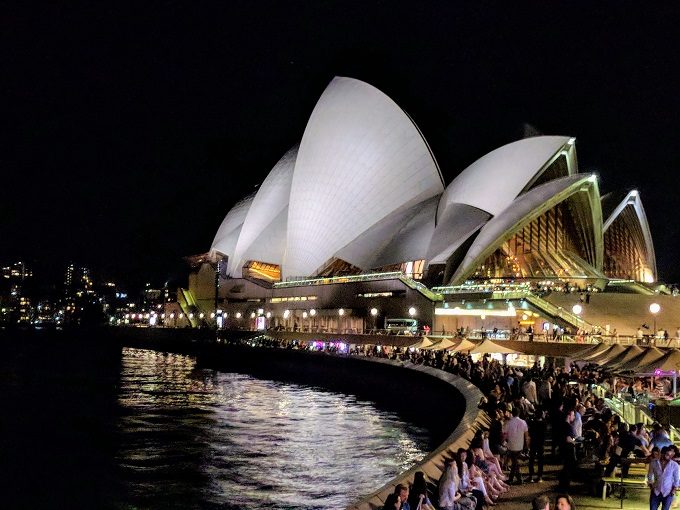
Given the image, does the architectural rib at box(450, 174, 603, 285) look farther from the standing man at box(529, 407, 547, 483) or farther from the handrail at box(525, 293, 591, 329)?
the standing man at box(529, 407, 547, 483)

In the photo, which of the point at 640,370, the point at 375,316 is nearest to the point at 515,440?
the point at 640,370

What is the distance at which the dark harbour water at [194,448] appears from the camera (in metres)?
12.1

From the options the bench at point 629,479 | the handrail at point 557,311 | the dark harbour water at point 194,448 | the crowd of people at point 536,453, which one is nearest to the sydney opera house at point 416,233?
the handrail at point 557,311

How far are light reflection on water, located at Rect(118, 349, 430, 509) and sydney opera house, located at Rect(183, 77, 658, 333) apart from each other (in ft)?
42.8

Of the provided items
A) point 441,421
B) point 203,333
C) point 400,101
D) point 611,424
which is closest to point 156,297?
point 203,333

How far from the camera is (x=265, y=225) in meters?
60.2

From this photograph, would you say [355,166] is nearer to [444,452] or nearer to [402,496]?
[444,452]

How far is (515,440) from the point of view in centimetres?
945

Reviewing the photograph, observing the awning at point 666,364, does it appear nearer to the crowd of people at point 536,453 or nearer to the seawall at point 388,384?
the crowd of people at point 536,453

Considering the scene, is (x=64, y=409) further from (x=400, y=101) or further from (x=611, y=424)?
(x=400, y=101)

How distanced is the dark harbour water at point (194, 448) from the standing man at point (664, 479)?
16.9 feet

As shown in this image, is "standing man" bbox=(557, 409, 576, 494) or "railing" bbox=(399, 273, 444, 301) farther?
"railing" bbox=(399, 273, 444, 301)

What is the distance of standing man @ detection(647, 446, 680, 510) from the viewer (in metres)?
7.25

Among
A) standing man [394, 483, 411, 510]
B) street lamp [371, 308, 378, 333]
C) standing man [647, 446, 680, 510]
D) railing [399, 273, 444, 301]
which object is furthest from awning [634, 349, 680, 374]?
street lamp [371, 308, 378, 333]
